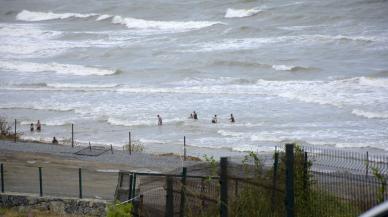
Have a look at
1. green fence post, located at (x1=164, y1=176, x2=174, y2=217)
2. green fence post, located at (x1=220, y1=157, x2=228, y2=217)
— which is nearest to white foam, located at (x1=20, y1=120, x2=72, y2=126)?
green fence post, located at (x1=164, y1=176, x2=174, y2=217)

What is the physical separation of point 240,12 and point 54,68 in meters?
26.7

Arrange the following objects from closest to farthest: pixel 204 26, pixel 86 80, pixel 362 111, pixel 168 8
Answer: pixel 362 111 → pixel 86 80 → pixel 204 26 → pixel 168 8

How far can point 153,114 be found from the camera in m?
40.4

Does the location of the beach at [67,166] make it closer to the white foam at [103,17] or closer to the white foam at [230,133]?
the white foam at [230,133]

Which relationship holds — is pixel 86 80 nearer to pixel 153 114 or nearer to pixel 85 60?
pixel 85 60

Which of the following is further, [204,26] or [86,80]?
[204,26]

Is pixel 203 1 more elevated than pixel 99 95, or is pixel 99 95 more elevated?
pixel 203 1

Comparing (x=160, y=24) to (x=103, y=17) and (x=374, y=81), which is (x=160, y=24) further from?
(x=374, y=81)

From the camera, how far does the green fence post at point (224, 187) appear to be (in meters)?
9.70

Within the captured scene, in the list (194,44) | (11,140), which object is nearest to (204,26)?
(194,44)

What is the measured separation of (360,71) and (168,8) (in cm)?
4068

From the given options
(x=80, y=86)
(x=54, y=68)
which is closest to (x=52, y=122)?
(x=80, y=86)

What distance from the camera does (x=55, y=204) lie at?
15969mm

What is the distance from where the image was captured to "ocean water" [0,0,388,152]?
119ft
